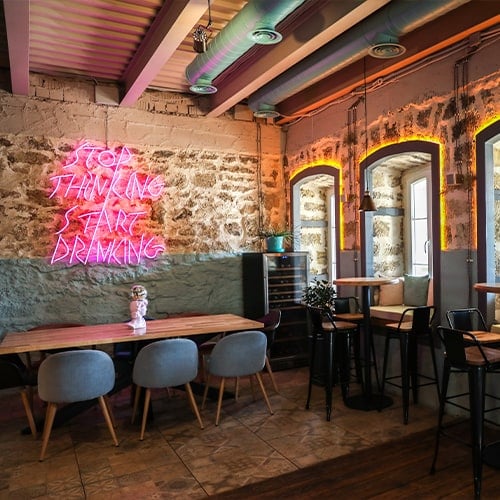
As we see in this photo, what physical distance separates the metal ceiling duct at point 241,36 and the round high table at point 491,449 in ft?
7.71

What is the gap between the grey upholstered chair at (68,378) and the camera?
3.58 m

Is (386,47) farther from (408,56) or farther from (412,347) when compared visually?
(412,347)

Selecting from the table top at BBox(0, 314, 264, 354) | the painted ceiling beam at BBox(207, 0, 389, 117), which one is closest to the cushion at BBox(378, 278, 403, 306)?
the table top at BBox(0, 314, 264, 354)

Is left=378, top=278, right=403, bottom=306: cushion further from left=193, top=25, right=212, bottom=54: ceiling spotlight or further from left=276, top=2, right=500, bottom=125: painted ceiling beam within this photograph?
left=193, top=25, right=212, bottom=54: ceiling spotlight

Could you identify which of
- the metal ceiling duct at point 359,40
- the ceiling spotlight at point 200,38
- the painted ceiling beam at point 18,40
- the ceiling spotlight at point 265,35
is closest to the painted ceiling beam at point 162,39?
the ceiling spotlight at point 200,38

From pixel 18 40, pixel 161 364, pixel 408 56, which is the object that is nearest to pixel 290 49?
pixel 408 56

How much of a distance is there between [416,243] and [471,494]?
3.54 m

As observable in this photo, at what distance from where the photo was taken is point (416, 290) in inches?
203

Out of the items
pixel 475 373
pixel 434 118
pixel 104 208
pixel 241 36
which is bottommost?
pixel 475 373

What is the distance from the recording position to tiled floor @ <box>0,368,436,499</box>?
316cm

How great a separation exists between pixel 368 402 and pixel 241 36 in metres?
3.49

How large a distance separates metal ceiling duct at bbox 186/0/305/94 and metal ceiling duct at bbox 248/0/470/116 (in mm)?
695

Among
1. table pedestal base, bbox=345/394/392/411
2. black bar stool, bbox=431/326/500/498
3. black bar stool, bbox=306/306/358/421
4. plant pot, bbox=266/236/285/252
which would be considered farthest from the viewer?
plant pot, bbox=266/236/285/252

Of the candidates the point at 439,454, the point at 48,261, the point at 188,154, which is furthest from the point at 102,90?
the point at 439,454
